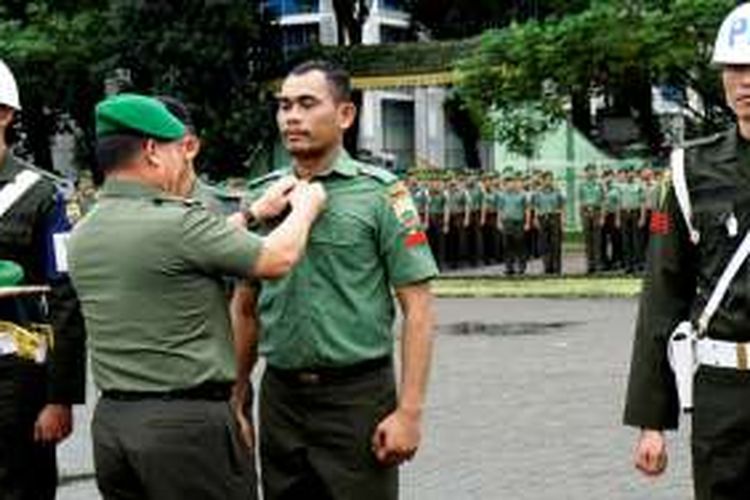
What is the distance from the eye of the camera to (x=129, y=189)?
4652 mm

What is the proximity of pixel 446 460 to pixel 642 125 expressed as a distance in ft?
102

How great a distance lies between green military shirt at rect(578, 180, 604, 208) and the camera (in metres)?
29.2

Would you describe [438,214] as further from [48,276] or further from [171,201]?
[171,201]

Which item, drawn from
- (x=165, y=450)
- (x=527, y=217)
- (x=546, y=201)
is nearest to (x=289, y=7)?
(x=546, y=201)

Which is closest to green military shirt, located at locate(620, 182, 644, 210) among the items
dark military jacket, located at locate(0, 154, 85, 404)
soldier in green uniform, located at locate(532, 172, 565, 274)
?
soldier in green uniform, located at locate(532, 172, 565, 274)

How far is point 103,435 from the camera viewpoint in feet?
15.3

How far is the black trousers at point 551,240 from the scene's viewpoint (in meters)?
29.5

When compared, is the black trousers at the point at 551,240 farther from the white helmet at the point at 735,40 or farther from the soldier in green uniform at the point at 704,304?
the white helmet at the point at 735,40

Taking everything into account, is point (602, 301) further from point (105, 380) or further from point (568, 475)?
point (105, 380)

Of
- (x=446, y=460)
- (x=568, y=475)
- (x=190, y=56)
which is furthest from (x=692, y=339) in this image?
(x=190, y=56)

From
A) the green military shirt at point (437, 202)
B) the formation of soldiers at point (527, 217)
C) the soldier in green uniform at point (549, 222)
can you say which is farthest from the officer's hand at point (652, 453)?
the green military shirt at point (437, 202)

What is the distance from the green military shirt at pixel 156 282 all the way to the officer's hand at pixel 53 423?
1.01 meters

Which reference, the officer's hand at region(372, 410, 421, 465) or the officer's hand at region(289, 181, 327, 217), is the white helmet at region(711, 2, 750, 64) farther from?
the officer's hand at region(372, 410, 421, 465)

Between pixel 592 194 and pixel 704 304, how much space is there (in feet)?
82.2
